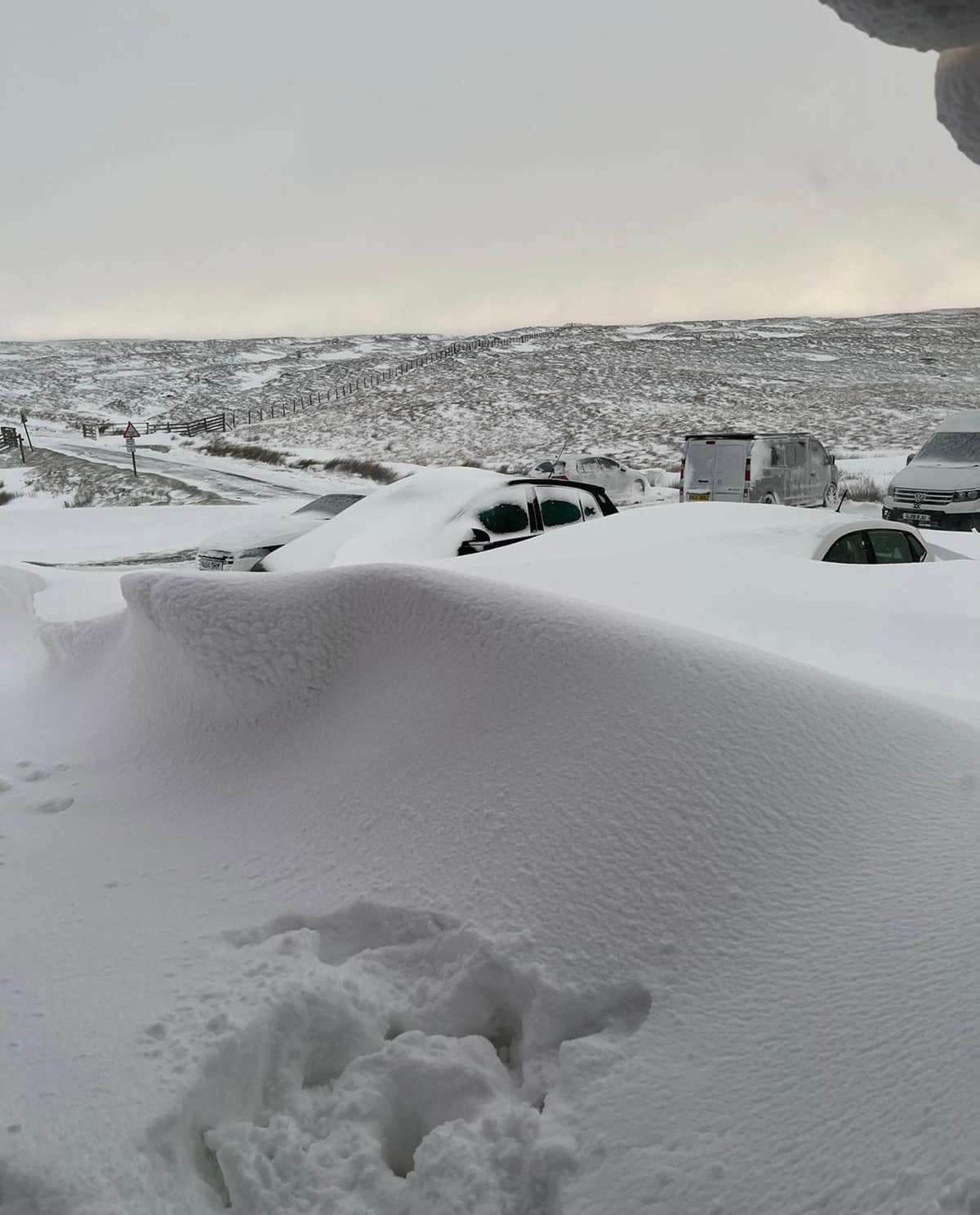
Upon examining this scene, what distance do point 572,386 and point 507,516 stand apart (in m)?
44.1

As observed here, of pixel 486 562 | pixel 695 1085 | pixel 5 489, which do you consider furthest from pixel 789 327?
pixel 695 1085

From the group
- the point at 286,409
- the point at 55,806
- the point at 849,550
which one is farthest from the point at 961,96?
the point at 286,409

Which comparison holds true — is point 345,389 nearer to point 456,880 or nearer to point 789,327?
point 789,327

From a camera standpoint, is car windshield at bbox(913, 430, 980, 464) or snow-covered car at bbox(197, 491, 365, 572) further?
car windshield at bbox(913, 430, 980, 464)

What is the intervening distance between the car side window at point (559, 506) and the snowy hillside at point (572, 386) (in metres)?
23.6

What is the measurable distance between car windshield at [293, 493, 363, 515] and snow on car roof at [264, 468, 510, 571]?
7.18ft

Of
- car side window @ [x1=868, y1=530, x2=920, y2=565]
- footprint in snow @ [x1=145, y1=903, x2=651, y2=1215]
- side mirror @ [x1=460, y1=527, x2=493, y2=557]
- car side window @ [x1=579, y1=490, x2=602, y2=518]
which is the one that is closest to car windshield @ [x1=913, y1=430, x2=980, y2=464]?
car side window @ [x1=579, y1=490, x2=602, y2=518]

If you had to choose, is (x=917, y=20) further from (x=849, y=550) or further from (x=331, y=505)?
(x=331, y=505)

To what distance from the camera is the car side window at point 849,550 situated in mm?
7793

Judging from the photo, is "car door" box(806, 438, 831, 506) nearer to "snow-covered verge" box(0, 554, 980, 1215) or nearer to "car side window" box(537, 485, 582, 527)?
"car side window" box(537, 485, 582, 527)

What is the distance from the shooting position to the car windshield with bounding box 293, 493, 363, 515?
12195 millimetres

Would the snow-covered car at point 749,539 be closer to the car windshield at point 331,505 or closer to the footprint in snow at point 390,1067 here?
the car windshield at point 331,505

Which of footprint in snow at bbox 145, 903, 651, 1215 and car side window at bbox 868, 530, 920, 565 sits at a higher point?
footprint in snow at bbox 145, 903, 651, 1215

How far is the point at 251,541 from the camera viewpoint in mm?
10742
